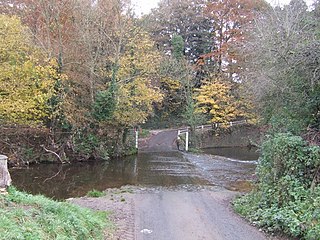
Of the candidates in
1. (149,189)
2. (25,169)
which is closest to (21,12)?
(25,169)

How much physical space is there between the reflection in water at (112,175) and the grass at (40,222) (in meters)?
5.15

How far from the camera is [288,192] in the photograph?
7652 millimetres

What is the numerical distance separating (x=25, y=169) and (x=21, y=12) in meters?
11.8

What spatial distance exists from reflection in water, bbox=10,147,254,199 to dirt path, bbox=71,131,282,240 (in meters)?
1.24

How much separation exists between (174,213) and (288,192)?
113 inches

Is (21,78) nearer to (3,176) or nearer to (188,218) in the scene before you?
(3,176)

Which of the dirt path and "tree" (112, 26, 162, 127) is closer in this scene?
the dirt path

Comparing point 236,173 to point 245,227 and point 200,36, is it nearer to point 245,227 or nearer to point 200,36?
point 245,227

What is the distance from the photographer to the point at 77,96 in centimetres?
2016

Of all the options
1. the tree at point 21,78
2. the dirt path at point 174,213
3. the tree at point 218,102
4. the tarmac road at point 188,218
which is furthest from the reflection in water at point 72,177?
the tree at point 218,102

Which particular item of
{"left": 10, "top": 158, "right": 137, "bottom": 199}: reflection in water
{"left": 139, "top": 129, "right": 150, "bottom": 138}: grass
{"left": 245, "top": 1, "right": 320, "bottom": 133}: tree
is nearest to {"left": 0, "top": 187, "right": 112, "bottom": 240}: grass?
{"left": 10, "top": 158, "right": 137, "bottom": 199}: reflection in water

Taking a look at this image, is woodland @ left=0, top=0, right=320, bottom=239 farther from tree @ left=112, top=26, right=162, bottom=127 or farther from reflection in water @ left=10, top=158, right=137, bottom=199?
reflection in water @ left=10, top=158, right=137, bottom=199

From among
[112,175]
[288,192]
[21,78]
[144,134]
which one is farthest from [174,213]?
[144,134]

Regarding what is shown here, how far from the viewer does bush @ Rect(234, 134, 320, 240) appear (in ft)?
21.4
